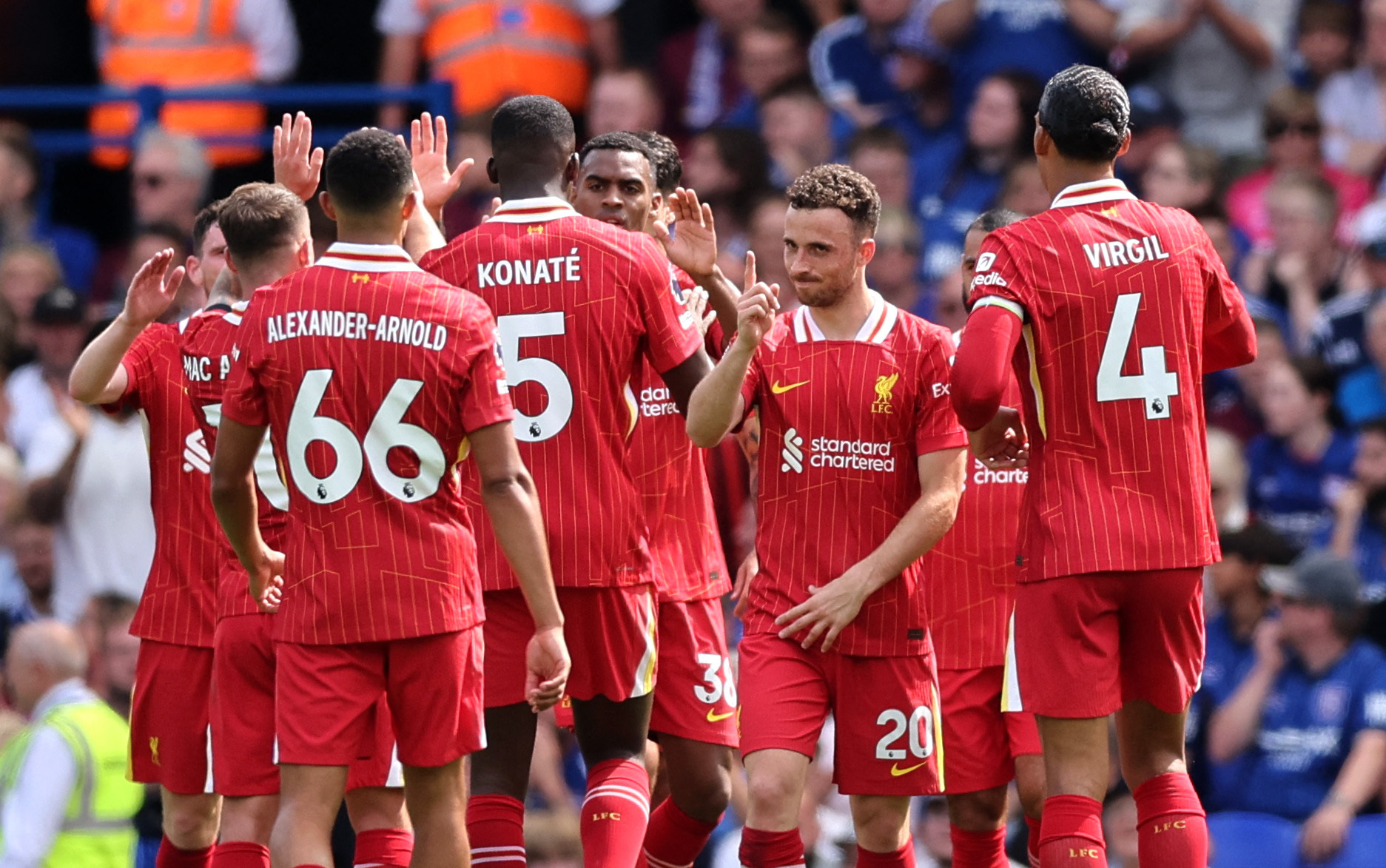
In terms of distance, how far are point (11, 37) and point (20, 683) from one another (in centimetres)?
555

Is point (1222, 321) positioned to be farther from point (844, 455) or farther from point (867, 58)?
point (867, 58)

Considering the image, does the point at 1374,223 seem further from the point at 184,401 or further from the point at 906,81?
the point at 184,401

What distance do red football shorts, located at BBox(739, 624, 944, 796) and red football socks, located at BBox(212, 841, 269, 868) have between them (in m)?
1.62

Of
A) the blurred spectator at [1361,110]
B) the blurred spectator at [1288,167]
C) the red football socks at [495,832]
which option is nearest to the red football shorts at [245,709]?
the red football socks at [495,832]

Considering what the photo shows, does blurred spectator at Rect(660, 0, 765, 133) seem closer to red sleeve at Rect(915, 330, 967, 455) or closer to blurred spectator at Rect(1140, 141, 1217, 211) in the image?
blurred spectator at Rect(1140, 141, 1217, 211)

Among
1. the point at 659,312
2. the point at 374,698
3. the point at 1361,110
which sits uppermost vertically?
the point at 1361,110

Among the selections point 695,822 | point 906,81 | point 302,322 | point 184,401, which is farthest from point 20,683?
point 906,81

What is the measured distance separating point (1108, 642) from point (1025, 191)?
16.9 feet

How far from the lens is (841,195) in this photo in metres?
6.93

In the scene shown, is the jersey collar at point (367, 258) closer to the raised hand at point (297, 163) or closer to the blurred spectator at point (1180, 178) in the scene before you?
the raised hand at point (297, 163)

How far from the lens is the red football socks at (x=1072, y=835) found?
20.6 ft

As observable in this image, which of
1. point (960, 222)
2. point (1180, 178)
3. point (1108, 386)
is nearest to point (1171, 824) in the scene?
point (1108, 386)

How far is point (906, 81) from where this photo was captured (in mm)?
12320

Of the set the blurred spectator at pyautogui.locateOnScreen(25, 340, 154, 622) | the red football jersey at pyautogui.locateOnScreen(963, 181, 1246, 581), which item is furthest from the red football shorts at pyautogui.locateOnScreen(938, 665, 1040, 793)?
the blurred spectator at pyautogui.locateOnScreen(25, 340, 154, 622)
